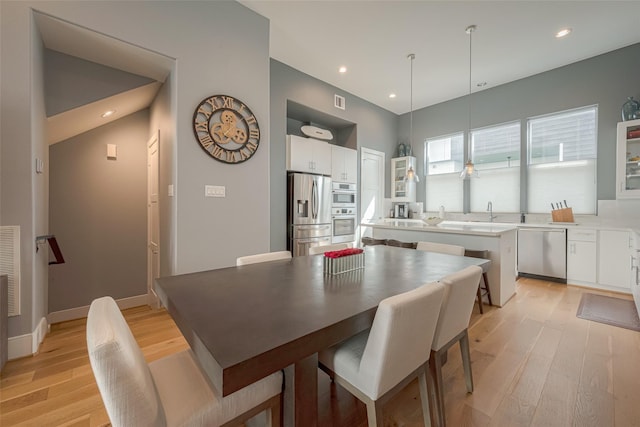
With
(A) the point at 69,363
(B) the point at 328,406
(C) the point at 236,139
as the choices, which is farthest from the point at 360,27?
(A) the point at 69,363

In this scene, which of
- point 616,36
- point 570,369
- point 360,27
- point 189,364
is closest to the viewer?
point 189,364

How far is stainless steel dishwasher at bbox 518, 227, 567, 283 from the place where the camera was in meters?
3.75

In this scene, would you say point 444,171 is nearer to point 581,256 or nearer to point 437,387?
point 581,256

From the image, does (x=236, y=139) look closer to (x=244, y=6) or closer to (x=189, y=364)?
(x=244, y=6)

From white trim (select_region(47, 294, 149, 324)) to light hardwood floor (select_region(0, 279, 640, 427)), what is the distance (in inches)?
7.5

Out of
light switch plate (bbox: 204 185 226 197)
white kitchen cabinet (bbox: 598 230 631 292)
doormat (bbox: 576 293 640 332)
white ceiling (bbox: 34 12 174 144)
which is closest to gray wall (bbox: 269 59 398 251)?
light switch plate (bbox: 204 185 226 197)

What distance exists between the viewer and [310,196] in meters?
4.04

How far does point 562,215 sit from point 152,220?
586 cm

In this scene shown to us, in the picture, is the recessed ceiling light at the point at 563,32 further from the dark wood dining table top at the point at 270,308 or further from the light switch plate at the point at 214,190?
the light switch plate at the point at 214,190

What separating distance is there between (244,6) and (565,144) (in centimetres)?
510

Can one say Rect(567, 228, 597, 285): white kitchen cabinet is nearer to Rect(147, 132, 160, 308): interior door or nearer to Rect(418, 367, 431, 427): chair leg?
Rect(418, 367, 431, 427): chair leg

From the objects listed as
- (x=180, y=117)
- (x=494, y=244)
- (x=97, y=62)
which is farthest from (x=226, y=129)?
(x=494, y=244)

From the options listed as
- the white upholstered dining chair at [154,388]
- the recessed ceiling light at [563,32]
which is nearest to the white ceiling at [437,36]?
the recessed ceiling light at [563,32]

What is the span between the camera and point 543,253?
12.8 feet
